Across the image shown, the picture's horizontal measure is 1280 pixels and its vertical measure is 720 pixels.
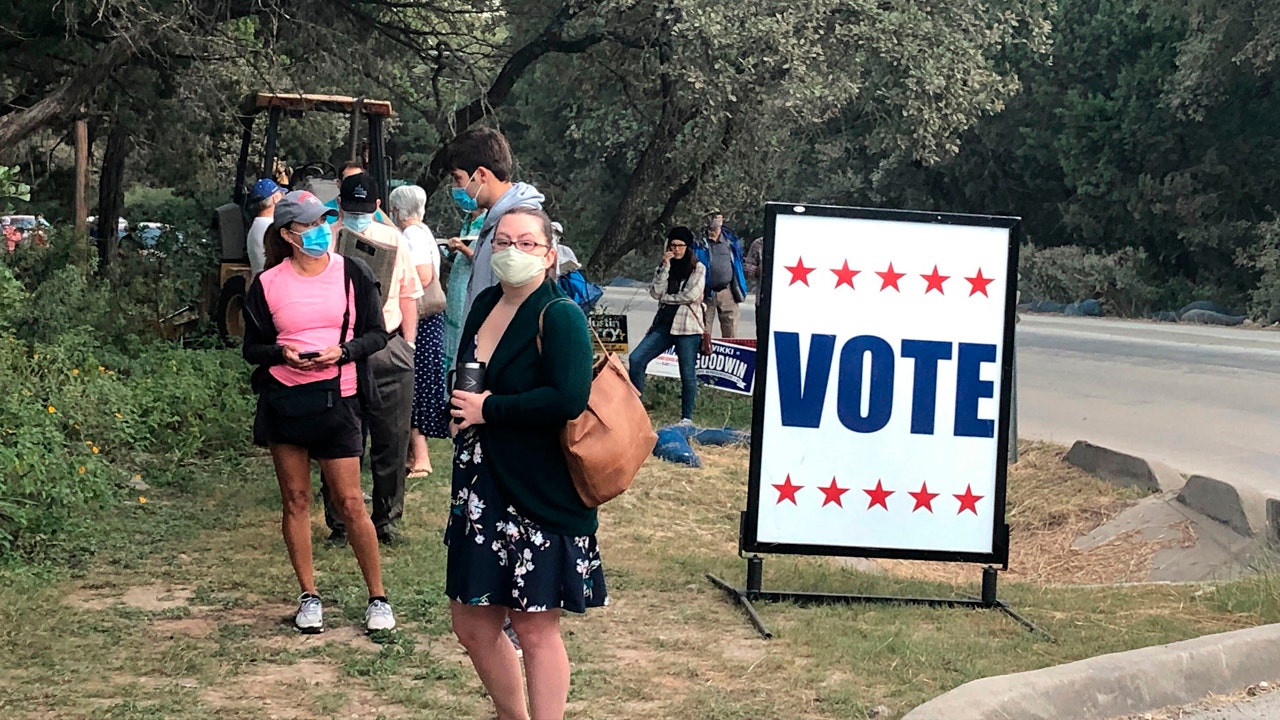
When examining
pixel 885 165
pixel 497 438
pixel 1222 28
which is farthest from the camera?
pixel 885 165

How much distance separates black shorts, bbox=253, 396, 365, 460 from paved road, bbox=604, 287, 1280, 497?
664cm

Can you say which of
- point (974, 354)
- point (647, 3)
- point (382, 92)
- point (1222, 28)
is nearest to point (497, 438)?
point (974, 354)

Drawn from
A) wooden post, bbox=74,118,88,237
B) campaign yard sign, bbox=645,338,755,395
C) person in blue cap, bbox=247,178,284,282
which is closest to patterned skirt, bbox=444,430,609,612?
person in blue cap, bbox=247,178,284,282

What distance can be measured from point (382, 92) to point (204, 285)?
3.84m

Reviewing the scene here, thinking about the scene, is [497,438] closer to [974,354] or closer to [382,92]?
[974,354]

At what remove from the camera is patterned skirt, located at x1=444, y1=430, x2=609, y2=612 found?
3.99 m

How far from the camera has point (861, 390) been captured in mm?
6523

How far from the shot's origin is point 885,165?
40000 millimetres

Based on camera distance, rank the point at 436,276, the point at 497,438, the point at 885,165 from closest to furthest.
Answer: the point at 497,438, the point at 436,276, the point at 885,165

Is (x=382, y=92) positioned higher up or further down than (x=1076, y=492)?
higher up

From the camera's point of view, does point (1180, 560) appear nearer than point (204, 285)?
Yes

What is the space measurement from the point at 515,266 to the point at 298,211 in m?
1.82

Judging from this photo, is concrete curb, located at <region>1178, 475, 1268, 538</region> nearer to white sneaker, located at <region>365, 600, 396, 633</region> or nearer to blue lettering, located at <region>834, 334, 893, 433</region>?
blue lettering, located at <region>834, 334, 893, 433</region>

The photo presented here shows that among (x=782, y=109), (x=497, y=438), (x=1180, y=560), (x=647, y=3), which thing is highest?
(x=647, y=3)
